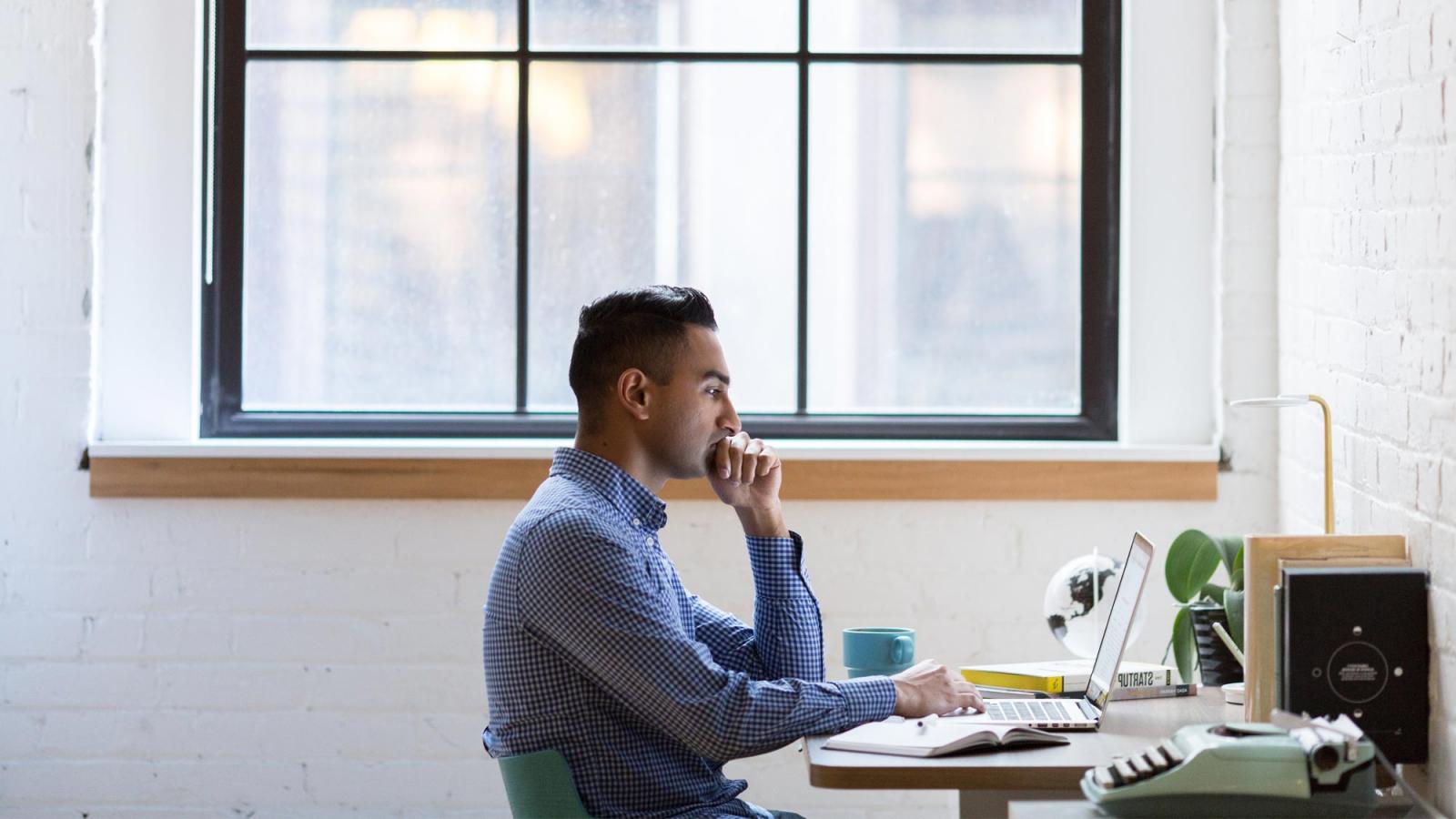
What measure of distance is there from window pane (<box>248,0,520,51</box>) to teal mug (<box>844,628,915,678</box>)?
1.61 metres

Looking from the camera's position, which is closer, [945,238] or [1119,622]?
[1119,622]

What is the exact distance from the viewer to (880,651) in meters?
2.43

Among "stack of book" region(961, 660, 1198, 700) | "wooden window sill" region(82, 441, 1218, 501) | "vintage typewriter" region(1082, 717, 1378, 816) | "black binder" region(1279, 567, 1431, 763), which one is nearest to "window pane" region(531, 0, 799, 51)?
"wooden window sill" region(82, 441, 1218, 501)

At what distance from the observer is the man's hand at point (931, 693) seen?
2.17 m

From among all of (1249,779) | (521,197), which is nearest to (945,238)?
(521,197)

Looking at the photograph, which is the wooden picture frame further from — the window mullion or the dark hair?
the window mullion

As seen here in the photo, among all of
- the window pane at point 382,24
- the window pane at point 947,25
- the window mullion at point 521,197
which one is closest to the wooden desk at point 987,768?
the window mullion at point 521,197

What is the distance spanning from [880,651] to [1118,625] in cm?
36

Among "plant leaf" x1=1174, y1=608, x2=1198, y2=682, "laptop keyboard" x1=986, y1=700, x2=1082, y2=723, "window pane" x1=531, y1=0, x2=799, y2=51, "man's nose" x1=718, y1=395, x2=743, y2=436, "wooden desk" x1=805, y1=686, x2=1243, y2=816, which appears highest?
"window pane" x1=531, y1=0, x2=799, y2=51

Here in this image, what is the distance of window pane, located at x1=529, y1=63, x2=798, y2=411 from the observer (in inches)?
134

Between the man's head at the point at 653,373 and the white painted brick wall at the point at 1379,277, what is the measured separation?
0.95 m

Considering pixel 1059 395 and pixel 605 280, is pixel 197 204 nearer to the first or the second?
pixel 605 280

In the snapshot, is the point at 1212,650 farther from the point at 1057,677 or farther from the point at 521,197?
the point at 521,197

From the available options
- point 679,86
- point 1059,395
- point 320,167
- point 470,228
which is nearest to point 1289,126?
point 1059,395
